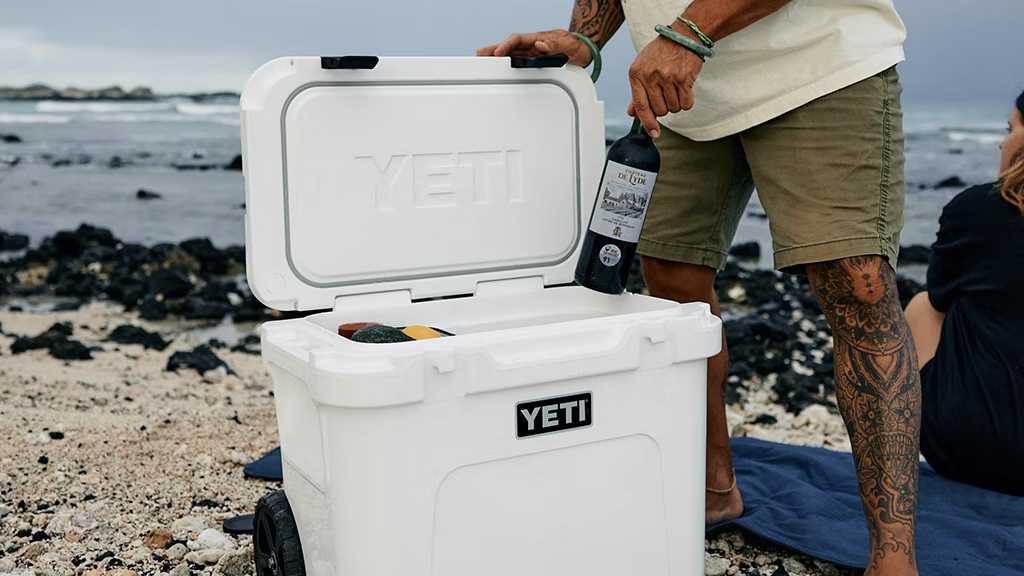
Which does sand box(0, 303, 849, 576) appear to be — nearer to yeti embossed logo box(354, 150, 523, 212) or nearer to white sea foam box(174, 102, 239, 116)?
yeti embossed logo box(354, 150, 523, 212)

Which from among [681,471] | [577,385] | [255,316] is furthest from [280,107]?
[255,316]

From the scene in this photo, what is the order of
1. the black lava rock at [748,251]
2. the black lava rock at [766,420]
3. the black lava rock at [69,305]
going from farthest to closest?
the black lava rock at [748,251]
the black lava rock at [69,305]
the black lava rock at [766,420]

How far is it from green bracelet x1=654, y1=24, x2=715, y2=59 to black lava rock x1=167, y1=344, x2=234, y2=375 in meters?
3.06

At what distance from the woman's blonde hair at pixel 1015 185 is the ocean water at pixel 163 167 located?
672cm

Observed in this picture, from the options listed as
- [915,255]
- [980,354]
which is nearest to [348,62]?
[980,354]

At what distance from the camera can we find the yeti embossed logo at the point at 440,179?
215 cm

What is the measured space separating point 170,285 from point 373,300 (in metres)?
4.85

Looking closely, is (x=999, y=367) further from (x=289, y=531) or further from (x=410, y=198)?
(x=289, y=531)

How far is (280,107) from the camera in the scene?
6.51ft

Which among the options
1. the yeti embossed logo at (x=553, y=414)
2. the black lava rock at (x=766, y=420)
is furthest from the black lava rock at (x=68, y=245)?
the yeti embossed logo at (x=553, y=414)

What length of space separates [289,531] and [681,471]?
0.78 meters

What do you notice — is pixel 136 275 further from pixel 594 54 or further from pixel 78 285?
pixel 594 54

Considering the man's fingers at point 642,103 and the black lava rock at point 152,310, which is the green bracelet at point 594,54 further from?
the black lava rock at point 152,310

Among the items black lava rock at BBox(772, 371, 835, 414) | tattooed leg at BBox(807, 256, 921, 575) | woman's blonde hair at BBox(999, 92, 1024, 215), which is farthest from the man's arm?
black lava rock at BBox(772, 371, 835, 414)
